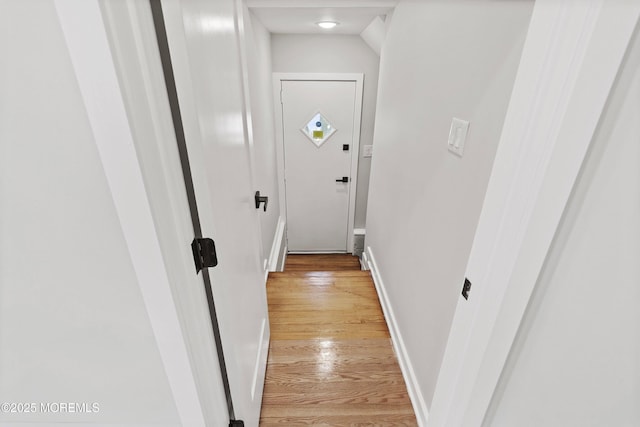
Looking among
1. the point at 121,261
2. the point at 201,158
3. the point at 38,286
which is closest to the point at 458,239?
the point at 201,158

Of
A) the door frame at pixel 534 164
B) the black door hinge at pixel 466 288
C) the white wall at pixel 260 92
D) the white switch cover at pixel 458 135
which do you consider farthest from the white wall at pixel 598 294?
the white wall at pixel 260 92

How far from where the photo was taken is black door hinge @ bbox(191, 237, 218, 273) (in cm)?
72

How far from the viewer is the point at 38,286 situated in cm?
68

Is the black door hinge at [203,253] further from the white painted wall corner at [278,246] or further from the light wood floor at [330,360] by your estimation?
the white painted wall corner at [278,246]

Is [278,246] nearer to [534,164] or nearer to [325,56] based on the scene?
[325,56]

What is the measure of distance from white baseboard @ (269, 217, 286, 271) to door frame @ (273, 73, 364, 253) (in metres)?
0.19

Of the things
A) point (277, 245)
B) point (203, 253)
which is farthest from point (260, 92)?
point (203, 253)

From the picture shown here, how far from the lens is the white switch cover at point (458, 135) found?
0.99m

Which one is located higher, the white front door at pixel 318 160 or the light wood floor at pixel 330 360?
the white front door at pixel 318 160

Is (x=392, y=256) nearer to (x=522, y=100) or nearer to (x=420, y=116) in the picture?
(x=420, y=116)

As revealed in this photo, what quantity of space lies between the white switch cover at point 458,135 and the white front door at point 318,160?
2.32m

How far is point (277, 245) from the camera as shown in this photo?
10.4 ft

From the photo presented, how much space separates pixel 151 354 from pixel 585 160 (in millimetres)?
1093

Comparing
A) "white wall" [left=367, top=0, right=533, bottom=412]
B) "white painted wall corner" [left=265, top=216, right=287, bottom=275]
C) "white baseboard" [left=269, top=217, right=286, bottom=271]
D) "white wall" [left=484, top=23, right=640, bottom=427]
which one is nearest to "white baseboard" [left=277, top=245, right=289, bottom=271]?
"white painted wall corner" [left=265, top=216, right=287, bottom=275]
